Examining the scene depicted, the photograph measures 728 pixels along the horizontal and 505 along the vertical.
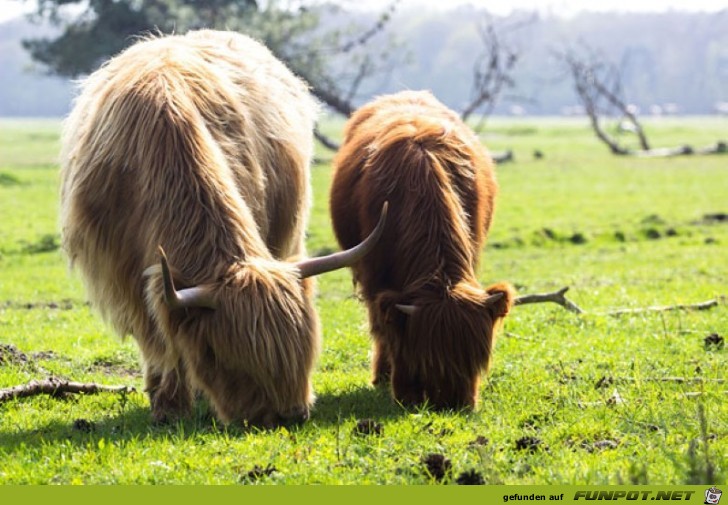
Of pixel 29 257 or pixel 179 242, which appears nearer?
pixel 179 242

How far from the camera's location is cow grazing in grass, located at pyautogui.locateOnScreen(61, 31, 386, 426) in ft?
19.6

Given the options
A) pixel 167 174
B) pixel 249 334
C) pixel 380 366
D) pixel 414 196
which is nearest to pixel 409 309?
pixel 414 196

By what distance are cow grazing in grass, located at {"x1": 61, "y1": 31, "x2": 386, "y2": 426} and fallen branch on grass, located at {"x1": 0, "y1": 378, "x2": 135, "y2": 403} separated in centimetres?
72

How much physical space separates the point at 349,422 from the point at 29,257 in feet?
39.9

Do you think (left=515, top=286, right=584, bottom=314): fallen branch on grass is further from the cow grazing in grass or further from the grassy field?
the cow grazing in grass

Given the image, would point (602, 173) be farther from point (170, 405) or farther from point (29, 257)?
point (170, 405)

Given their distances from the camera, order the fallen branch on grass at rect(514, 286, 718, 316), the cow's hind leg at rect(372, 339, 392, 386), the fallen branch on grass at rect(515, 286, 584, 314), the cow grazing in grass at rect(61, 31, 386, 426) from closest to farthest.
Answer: the cow grazing in grass at rect(61, 31, 386, 426) → the cow's hind leg at rect(372, 339, 392, 386) → the fallen branch on grass at rect(515, 286, 584, 314) → the fallen branch on grass at rect(514, 286, 718, 316)

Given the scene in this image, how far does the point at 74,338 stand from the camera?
9.96m

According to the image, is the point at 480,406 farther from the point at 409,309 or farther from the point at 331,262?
the point at 331,262

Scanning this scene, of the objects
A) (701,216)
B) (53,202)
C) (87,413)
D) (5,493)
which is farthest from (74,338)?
(53,202)

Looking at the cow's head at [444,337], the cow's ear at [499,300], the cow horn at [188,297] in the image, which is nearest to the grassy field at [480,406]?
the cow's head at [444,337]

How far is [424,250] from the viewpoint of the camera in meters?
7.10

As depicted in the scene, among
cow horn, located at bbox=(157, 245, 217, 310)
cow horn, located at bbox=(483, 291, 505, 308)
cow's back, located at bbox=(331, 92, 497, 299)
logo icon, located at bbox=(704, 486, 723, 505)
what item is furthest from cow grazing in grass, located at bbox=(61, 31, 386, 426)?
logo icon, located at bbox=(704, 486, 723, 505)

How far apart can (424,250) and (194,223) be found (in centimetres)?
158
